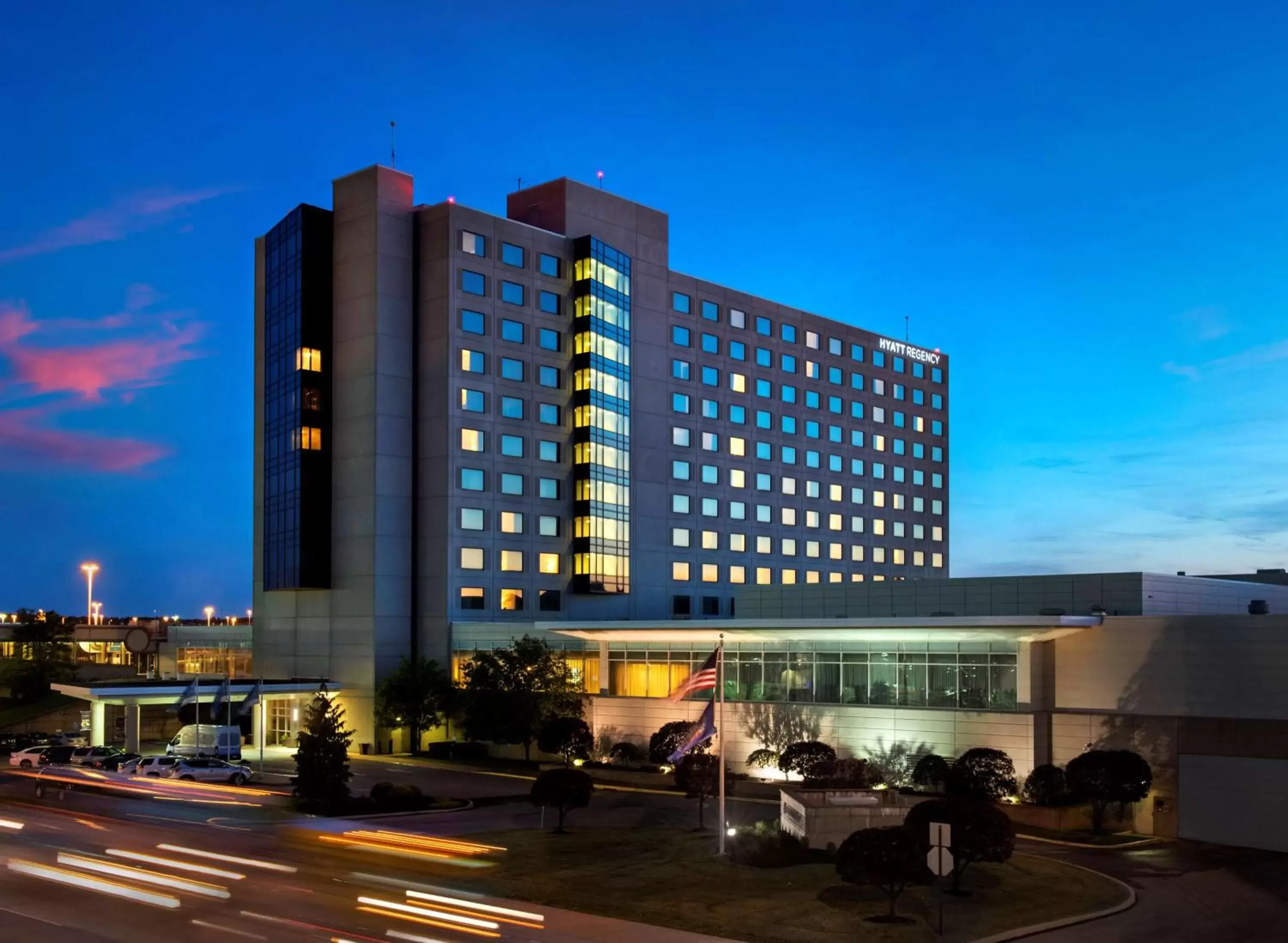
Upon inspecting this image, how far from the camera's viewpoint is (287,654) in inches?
3425

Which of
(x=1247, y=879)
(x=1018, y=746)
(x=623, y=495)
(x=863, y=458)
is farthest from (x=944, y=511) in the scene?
(x=1247, y=879)

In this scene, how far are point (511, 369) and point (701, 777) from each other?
46684mm

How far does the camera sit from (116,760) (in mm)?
67812

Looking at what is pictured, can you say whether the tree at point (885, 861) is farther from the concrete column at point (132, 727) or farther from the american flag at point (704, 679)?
the concrete column at point (132, 727)

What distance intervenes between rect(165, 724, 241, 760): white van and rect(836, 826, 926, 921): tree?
4648 centimetres

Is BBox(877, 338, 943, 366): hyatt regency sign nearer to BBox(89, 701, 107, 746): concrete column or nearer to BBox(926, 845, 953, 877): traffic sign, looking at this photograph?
BBox(89, 701, 107, 746): concrete column

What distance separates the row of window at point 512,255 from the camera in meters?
83.9

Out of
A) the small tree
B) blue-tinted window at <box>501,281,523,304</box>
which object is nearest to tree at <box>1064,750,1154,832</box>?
the small tree

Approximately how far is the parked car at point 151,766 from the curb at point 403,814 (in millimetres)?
18749

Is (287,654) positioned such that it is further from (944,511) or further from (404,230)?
(944,511)

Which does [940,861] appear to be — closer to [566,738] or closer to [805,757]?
[805,757]

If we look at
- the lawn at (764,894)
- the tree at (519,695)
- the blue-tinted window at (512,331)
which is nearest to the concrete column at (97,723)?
the tree at (519,695)

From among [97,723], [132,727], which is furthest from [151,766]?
[97,723]

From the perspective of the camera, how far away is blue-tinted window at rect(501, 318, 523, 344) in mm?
86062
